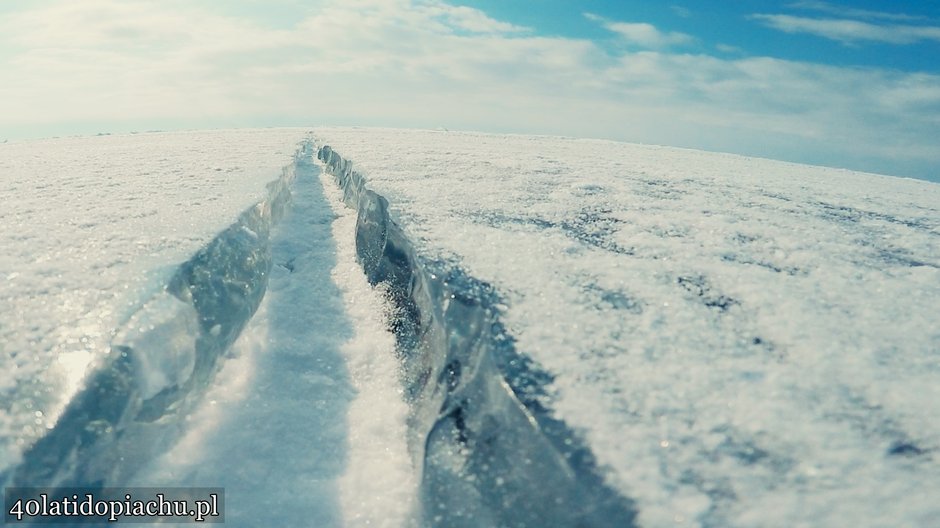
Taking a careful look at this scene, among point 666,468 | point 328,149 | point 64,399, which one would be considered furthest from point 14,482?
point 328,149

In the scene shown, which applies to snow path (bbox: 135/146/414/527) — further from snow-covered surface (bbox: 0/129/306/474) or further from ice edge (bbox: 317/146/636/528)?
snow-covered surface (bbox: 0/129/306/474)

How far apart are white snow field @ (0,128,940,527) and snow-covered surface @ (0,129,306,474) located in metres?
0.01

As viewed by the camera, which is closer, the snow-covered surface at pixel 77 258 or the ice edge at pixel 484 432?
the ice edge at pixel 484 432

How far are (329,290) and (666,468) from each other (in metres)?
2.41

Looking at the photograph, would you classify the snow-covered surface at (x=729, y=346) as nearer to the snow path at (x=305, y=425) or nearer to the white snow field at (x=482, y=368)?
the white snow field at (x=482, y=368)

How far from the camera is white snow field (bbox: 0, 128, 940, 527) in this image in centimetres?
122

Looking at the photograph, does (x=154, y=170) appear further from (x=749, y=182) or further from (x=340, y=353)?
(x=749, y=182)

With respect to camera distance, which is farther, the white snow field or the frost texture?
the frost texture

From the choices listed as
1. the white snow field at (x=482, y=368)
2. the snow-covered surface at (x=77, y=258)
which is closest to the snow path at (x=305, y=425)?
the white snow field at (x=482, y=368)

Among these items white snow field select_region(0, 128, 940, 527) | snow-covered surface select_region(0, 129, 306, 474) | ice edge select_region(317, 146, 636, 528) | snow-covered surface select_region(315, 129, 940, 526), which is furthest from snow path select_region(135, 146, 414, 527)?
snow-covered surface select_region(315, 129, 940, 526)

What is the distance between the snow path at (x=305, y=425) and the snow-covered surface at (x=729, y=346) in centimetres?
63

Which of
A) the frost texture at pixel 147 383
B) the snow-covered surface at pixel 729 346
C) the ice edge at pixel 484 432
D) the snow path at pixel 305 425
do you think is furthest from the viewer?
the snow path at pixel 305 425

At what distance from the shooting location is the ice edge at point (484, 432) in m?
1.23

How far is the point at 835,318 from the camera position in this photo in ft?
6.09
